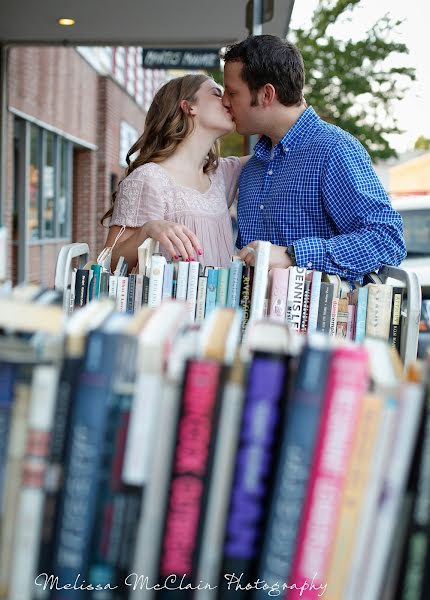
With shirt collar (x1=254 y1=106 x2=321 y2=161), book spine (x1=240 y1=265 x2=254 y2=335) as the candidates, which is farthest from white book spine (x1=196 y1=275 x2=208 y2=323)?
shirt collar (x1=254 y1=106 x2=321 y2=161)

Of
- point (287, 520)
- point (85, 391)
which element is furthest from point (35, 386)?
point (287, 520)

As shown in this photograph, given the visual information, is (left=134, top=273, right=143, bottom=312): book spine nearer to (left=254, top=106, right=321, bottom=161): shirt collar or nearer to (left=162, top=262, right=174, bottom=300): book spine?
(left=162, top=262, right=174, bottom=300): book spine

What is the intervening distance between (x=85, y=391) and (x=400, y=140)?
45.8 feet

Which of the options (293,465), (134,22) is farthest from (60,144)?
(293,465)

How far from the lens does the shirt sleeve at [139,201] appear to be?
2709 mm

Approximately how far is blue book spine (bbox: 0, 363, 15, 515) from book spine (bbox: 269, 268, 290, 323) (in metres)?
1.35

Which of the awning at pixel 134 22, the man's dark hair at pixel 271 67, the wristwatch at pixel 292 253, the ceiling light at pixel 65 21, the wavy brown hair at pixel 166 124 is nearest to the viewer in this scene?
the wristwatch at pixel 292 253

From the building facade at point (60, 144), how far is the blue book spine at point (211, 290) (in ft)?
26.5

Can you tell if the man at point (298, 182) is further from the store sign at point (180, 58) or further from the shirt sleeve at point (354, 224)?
the store sign at point (180, 58)

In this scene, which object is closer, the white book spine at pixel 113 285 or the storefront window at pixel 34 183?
the white book spine at pixel 113 285

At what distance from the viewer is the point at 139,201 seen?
274cm

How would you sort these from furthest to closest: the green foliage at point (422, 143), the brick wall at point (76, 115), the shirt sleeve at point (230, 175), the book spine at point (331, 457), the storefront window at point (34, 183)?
the green foliage at point (422, 143) < the storefront window at point (34, 183) < the brick wall at point (76, 115) < the shirt sleeve at point (230, 175) < the book spine at point (331, 457)

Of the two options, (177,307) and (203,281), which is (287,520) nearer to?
(177,307)

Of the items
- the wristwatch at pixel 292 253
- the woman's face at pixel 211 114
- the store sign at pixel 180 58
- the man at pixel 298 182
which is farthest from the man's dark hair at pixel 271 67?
the store sign at pixel 180 58
